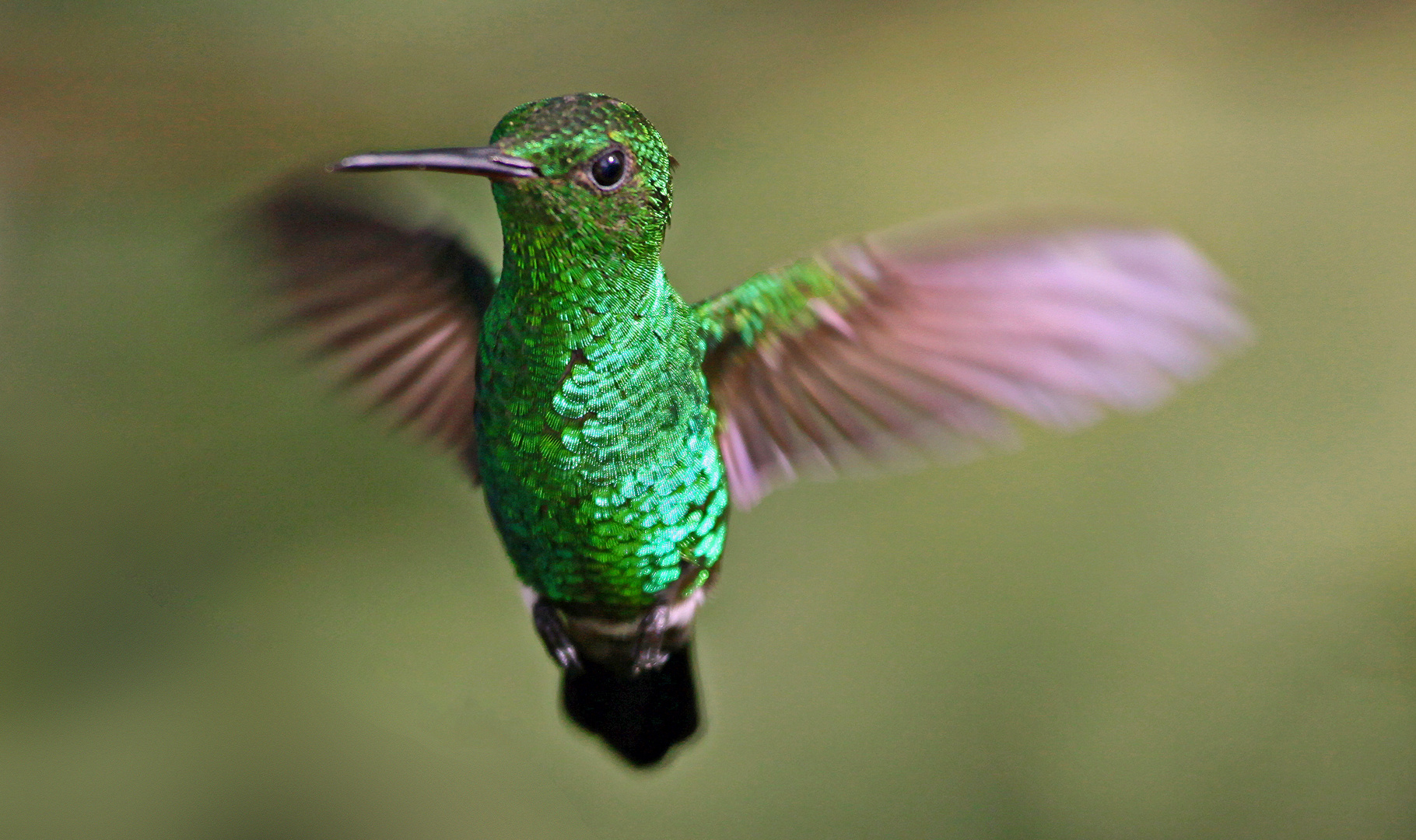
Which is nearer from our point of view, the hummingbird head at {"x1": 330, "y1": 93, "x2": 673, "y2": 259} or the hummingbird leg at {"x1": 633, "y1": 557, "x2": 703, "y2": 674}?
the hummingbird head at {"x1": 330, "y1": 93, "x2": 673, "y2": 259}

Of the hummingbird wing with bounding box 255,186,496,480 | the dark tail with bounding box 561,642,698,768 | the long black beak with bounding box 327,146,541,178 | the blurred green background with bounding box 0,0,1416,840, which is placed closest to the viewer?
the long black beak with bounding box 327,146,541,178

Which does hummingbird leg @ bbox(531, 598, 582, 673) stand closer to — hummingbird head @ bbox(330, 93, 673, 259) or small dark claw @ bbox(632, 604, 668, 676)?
small dark claw @ bbox(632, 604, 668, 676)

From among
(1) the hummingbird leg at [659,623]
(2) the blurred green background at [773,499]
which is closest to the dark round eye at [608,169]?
(1) the hummingbird leg at [659,623]

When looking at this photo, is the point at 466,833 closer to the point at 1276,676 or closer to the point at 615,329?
the point at 1276,676

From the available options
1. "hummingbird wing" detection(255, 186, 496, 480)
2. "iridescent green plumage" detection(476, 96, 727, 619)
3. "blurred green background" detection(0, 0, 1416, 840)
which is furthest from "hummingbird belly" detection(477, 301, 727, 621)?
"blurred green background" detection(0, 0, 1416, 840)

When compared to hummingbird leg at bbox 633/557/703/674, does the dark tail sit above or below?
below

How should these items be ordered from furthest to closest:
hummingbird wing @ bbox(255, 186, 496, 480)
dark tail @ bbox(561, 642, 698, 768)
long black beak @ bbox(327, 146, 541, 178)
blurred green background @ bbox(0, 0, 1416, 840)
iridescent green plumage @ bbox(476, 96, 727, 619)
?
blurred green background @ bbox(0, 0, 1416, 840), dark tail @ bbox(561, 642, 698, 768), hummingbird wing @ bbox(255, 186, 496, 480), iridescent green plumage @ bbox(476, 96, 727, 619), long black beak @ bbox(327, 146, 541, 178)

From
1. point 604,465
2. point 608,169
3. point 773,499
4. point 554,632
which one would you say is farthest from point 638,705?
point 773,499

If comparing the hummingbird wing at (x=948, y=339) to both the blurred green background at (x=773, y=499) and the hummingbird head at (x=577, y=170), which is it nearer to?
the hummingbird head at (x=577, y=170)
